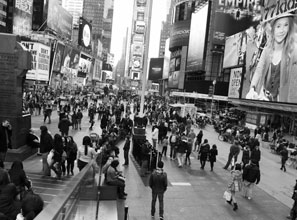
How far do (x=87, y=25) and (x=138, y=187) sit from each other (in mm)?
82728

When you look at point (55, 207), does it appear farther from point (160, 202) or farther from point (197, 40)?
point (197, 40)

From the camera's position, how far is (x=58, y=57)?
182 feet

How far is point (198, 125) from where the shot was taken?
32688 mm

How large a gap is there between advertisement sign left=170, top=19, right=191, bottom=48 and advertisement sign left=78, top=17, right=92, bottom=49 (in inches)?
1110

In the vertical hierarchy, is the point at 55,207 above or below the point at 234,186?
above

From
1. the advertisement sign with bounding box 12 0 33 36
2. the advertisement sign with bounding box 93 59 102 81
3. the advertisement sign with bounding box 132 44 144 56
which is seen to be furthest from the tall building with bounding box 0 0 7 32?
the advertisement sign with bounding box 93 59 102 81

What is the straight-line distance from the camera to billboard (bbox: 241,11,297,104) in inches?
1330

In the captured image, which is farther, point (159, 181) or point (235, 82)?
point (235, 82)

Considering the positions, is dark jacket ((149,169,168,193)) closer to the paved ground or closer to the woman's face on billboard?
the paved ground

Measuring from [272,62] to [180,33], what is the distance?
65.9 m

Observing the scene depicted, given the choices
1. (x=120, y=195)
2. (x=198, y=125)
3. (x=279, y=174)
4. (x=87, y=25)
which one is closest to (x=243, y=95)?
(x=198, y=125)

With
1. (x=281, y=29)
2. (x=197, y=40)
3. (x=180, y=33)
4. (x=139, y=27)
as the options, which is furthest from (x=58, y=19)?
(x=281, y=29)

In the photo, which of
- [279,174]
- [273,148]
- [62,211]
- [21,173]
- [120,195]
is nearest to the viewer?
[62,211]

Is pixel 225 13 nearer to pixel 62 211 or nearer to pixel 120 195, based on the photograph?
pixel 120 195
